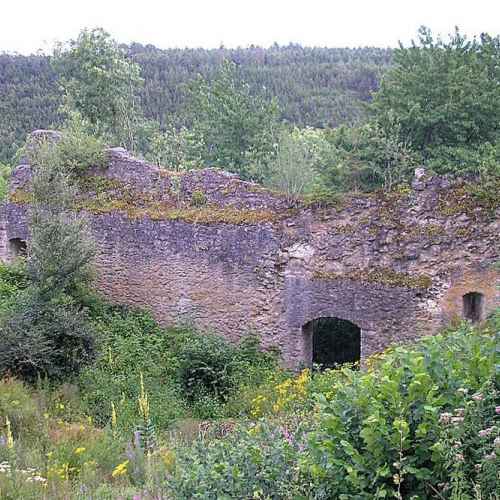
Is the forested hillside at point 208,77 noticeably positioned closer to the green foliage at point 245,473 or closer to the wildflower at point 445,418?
the green foliage at point 245,473

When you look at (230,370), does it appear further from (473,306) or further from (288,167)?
(288,167)

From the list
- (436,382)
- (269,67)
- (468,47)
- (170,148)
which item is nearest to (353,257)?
(436,382)

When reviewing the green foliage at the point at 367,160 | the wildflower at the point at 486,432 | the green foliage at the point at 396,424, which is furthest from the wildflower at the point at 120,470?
the green foliage at the point at 367,160

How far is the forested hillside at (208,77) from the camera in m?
56.6

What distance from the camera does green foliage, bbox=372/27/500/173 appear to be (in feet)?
64.3

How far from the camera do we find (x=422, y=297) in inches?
415

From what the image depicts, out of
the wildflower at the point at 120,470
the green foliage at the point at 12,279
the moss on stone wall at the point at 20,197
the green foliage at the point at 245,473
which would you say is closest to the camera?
the green foliage at the point at 245,473

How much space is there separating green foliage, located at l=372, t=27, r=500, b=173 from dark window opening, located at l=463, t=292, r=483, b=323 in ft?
27.8

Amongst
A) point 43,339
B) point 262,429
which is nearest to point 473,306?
point 262,429

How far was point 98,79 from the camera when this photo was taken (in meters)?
24.6

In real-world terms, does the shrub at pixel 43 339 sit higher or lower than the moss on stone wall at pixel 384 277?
lower

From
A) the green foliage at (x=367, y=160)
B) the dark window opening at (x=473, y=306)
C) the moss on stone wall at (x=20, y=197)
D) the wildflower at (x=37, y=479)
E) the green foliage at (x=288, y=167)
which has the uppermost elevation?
the green foliage at (x=288, y=167)

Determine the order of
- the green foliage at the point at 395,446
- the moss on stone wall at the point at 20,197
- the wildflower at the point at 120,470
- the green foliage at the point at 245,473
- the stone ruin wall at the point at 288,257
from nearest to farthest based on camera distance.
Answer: the green foliage at the point at 395,446, the green foliage at the point at 245,473, the wildflower at the point at 120,470, the stone ruin wall at the point at 288,257, the moss on stone wall at the point at 20,197

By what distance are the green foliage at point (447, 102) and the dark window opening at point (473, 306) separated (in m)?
8.48
